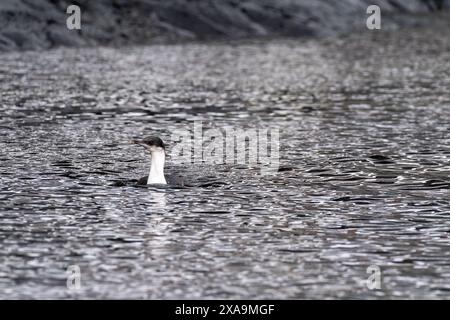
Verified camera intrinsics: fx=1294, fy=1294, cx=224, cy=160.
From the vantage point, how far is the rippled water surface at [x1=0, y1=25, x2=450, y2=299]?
13570 millimetres

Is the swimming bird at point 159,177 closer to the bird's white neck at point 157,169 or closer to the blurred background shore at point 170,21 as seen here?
the bird's white neck at point 157,169

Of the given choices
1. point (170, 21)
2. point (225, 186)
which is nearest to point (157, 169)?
point (225, 186)

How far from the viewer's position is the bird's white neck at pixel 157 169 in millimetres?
18484

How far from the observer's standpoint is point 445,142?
22.5m

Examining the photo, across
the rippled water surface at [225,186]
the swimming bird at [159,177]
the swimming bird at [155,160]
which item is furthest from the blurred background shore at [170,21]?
the swimming bird at [155,160]

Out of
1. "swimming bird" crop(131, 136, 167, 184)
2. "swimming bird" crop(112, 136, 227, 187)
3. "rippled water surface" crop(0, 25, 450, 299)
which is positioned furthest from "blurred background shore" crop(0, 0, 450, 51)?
"swimming bird" crop(131, 136, 167, 184)

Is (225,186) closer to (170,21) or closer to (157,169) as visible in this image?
(157,169)

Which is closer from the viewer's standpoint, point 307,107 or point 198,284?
point 198,284

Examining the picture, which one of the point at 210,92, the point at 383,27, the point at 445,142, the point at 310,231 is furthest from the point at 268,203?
the point at 383,27

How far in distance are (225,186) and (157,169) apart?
102cm

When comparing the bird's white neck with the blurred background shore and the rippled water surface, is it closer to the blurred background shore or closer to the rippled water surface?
the rippled water surface

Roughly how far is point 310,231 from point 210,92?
14094 millimetres

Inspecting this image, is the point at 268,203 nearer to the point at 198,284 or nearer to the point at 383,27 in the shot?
the point at 198,284
